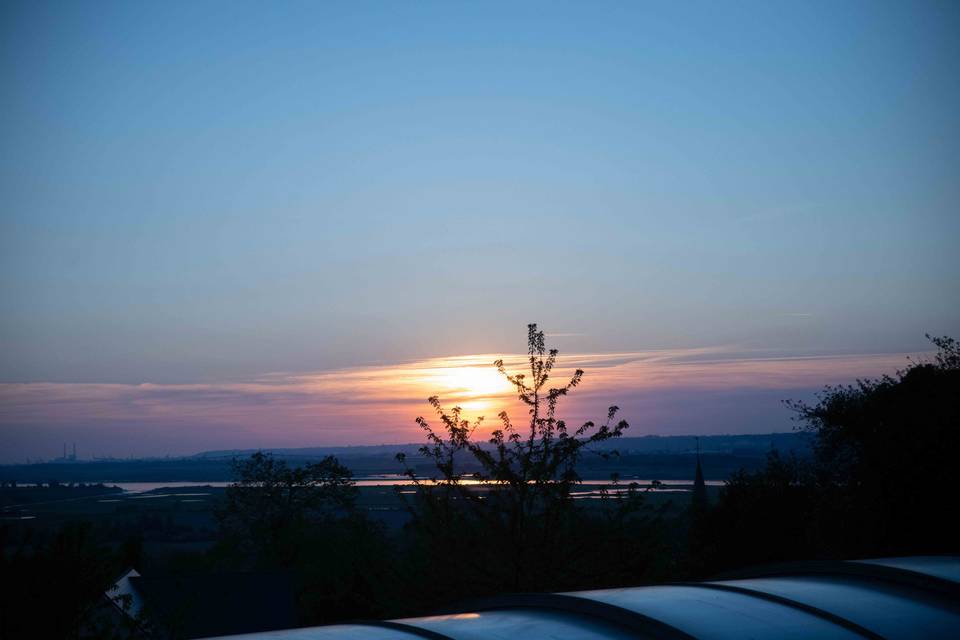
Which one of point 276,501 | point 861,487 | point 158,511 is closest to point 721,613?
point 861,487

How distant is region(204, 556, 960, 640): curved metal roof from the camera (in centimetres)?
885

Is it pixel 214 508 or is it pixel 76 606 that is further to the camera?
pixel 214 508

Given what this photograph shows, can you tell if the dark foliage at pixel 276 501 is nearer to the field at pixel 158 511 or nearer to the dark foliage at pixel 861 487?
the field at pixel 158 511

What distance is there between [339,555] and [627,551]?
2828 cm

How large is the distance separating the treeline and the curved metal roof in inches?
177

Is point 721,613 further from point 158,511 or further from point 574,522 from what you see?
point 158,511

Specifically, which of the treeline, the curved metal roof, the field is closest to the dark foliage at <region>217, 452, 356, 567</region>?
the treeline

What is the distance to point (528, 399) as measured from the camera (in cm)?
2005

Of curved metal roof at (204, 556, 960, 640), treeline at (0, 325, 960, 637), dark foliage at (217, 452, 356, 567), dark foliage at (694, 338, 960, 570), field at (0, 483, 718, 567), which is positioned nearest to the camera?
curved metal roof at (204, 556, 960, 640)

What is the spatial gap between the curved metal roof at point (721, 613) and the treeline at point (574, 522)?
4.50m

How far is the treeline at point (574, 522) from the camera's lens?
1880 centimetres

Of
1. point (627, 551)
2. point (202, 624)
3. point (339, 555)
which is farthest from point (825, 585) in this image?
point (339, 555)

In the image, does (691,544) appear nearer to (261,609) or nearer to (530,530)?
(261,609)

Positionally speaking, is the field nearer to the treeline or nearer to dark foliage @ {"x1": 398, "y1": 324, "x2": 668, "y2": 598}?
the treeline
